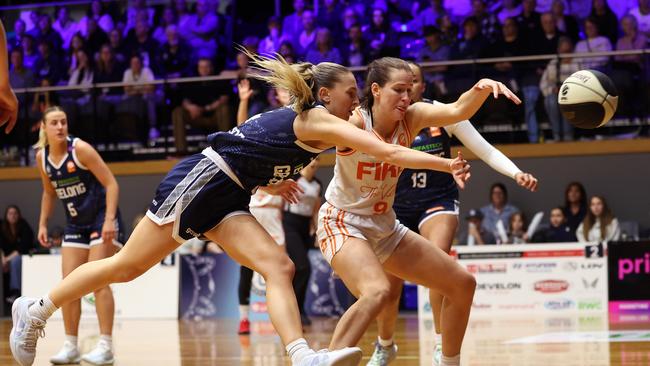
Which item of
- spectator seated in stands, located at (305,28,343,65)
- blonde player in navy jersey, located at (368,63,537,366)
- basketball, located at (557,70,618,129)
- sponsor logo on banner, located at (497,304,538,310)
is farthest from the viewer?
spectator seated in stands, located at (305,28,343,65)

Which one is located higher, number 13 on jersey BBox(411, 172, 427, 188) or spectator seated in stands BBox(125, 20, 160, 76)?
spectator seated in stands BBox(125, 20, 160, 76)

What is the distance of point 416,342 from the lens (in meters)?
8.10

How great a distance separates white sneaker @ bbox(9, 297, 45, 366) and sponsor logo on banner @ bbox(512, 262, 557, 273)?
670 cm

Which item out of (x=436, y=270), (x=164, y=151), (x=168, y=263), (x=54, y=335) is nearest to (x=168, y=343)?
(x=54, y=335)

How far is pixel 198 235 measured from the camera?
186 inches

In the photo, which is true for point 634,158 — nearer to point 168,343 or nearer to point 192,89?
point 192,89

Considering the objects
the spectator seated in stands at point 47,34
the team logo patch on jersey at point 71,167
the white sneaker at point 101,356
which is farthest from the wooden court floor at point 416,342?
the spectator seated in stands at point 47,34

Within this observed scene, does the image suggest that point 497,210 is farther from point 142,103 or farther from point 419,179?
point 419,179

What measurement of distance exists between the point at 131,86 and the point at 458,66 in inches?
178

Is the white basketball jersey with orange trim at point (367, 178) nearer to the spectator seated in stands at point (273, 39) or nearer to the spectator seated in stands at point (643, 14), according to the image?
the spectator seated in stands at point (643, 14)

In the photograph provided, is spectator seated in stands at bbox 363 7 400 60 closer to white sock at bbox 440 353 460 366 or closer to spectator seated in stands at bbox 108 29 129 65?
spectator seated in stands at bbox 108 29 129 65

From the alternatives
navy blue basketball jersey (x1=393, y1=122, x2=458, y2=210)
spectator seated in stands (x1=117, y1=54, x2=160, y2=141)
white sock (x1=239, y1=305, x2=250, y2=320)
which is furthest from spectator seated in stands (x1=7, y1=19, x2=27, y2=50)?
navy blue basketball jersey (x1=393, y1=122, x2=458, y2=210)

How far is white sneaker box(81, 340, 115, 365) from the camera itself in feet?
22.3

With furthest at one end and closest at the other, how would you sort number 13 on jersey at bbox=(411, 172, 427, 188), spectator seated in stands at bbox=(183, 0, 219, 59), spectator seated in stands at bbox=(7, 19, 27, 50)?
spectator seated in stands at bbox=(7, 19, 27, 50) → spectator seated in stands at bbox=(183, 0, 219, 59) → number 13 on jersey at bbox=(411, 172, 427, 188)
